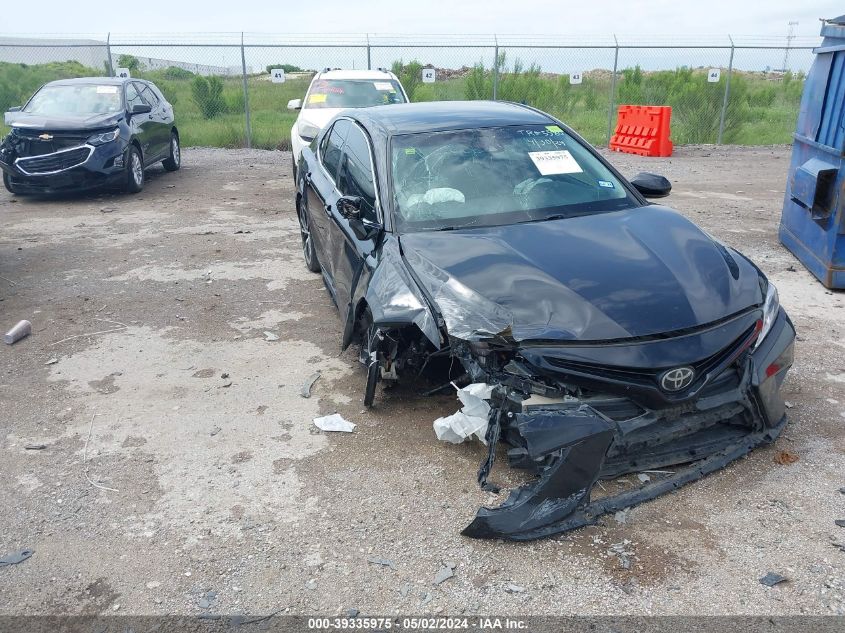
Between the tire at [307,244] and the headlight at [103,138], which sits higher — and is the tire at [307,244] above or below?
below

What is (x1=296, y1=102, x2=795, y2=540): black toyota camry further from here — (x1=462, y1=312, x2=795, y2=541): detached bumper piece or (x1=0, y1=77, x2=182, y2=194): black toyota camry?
(x1=0, y1=77, x2=182, y2=194): black toyota camry

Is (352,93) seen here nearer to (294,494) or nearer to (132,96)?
(132,96)

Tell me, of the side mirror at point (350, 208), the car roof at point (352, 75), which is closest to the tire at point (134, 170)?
the car roof at point (352, 75)

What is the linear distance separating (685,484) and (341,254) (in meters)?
2.67

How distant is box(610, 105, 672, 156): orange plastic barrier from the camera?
16136mm

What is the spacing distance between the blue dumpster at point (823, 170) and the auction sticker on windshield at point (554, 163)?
313cm

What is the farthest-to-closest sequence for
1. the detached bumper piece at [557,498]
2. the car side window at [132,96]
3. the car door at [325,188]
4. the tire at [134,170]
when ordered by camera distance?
1. the car side window at [132,96]
2. the tire at [134,170]
3. the car door at [325,188]
4. the detached bumper piece at [557,498]

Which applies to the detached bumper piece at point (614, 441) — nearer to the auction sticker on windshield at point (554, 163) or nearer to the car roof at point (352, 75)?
the auction sticker on windshield at point (554, 163)

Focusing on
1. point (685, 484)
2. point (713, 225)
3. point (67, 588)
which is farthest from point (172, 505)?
point (713, 225)

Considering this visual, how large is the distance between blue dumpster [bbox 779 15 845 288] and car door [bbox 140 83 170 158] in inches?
386

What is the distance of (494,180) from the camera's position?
4566 millimetres

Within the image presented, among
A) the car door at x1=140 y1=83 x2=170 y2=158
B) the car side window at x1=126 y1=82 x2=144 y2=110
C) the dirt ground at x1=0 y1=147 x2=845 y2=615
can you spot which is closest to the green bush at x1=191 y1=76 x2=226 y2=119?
the car door at x1=140 y1=83 x2=170 y2=158

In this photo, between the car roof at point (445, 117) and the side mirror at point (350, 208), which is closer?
the side mirror at point (350, 208)

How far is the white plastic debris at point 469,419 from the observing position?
11.1 ft
